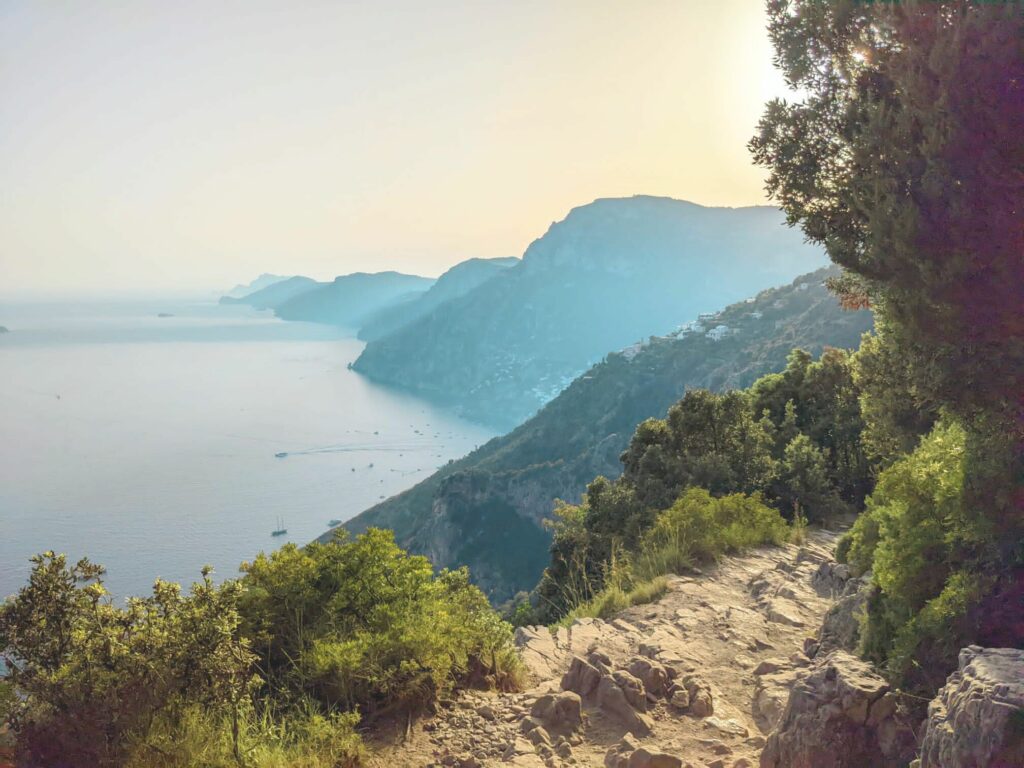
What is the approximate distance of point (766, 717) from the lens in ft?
15.6

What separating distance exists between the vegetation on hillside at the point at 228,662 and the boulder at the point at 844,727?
2.37 metres

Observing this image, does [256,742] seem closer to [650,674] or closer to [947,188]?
[650,674]

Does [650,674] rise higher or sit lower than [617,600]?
higher

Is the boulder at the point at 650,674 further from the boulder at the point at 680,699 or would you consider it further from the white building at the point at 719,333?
the white building at the point at 719,333

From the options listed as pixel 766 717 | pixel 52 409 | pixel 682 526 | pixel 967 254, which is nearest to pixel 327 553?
pixel 766 717

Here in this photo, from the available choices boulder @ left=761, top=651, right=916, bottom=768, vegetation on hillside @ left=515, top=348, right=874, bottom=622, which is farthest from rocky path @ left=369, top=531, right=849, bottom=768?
vegetation on hillside @ left=515, top=348, right=874, bottom=622

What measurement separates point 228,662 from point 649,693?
333 centimetres

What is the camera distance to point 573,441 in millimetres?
94250

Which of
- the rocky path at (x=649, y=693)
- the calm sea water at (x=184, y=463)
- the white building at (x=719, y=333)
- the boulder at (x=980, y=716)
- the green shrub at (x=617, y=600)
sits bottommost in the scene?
the calm sea water at (x=184, y=463)

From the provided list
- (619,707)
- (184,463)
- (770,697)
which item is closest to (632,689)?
(619,707)

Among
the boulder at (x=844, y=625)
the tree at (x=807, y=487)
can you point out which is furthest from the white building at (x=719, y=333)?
the boulder at (x=844, y=625)

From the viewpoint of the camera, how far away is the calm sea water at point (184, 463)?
78.1 m

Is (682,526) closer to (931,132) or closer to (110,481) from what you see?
(931,132)

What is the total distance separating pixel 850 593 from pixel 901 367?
6.58ft
